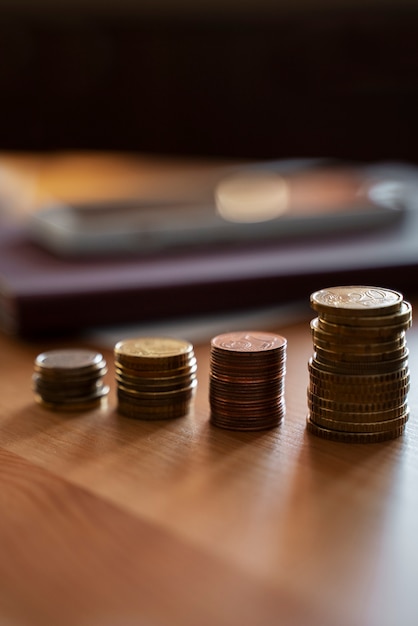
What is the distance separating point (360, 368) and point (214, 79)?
1.48m

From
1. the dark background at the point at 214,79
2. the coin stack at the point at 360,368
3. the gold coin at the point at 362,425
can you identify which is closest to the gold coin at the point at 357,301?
the coin stack at the point at 360,368

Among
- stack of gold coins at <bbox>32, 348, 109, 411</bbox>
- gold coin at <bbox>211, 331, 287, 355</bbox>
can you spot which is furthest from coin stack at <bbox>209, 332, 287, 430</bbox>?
stack of gold coins at <bbox>32, 348, 109, 411</bbox>

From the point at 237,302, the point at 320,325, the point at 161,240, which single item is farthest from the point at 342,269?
the point at 320,325

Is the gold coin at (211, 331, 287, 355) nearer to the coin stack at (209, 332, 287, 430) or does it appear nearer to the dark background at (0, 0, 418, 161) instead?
the coin stack at (209, 332, 287, 430)

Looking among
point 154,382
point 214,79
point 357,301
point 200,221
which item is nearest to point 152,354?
point 154,382

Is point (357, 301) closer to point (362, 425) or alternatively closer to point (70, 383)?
point (362, 425)

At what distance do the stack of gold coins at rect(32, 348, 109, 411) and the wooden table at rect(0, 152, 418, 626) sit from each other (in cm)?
2

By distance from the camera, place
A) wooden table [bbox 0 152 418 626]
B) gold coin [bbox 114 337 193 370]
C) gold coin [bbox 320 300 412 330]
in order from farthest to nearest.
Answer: gold coin [bbox 114 337 193 370] < gold coin [bbox 320 300 412 330] < wooden table [bbox 0 152 418 626]

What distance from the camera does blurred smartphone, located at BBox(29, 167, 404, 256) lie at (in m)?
1.55

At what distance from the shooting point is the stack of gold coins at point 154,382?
1.00 meters

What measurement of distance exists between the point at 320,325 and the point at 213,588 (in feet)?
1.13

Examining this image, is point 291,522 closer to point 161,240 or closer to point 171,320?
point 171,320

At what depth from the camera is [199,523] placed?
0.74m

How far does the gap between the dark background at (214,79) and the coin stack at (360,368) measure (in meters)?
1.12
